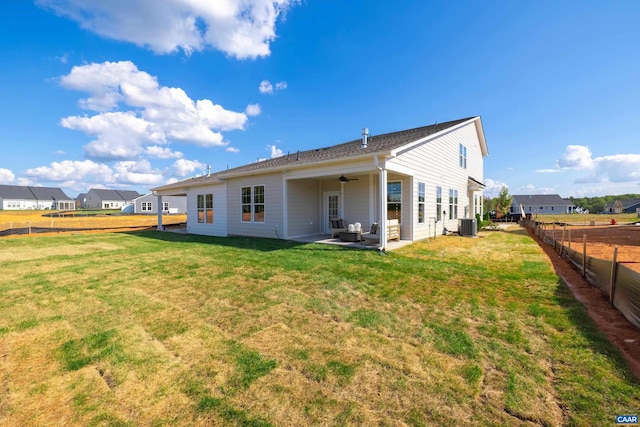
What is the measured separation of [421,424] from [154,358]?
2.80 m

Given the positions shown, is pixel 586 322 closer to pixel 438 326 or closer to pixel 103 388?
pixel 438 326

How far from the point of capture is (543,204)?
220ft

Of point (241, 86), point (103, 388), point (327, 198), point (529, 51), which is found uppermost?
point (241, 86)

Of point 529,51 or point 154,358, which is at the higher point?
point 529,51

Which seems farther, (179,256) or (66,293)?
(179,256)

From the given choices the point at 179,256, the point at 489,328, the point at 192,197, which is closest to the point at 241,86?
the point at 192,197

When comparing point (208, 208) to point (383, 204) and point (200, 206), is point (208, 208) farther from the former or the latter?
point (383, 204)

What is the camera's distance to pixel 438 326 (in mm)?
3727

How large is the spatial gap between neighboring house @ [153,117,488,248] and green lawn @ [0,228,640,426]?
4.57 m

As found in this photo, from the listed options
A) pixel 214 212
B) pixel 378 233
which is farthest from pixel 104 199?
pixel 378 233

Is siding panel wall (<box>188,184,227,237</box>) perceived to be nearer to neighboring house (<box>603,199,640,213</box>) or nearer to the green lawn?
the green lawn

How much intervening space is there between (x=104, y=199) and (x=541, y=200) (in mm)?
114352

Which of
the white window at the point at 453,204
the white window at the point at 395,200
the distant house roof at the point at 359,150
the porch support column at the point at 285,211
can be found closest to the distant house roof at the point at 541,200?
the distant house roof at the point at 359,150

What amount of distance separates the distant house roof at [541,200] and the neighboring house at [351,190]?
66110mm
